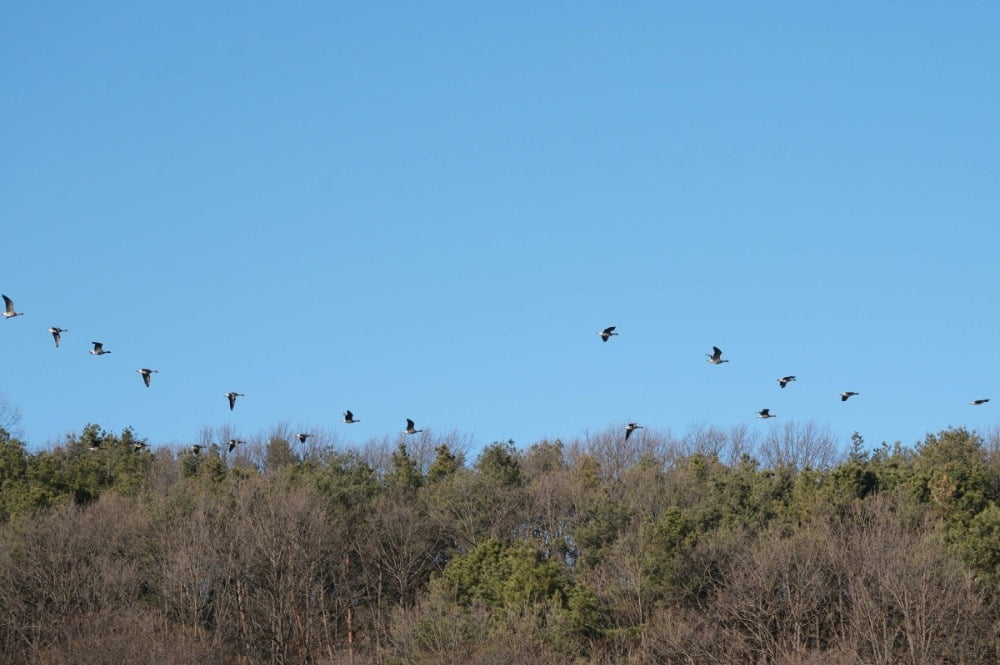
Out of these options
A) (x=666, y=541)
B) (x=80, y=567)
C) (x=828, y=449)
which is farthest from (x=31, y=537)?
(x=828, y=449)

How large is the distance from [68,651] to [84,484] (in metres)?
20.0

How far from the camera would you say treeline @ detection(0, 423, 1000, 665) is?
5109 cm

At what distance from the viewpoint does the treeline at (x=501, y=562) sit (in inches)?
2012

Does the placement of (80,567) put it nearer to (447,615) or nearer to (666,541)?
(447,615)

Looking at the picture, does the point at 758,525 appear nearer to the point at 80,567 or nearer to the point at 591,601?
the point at 591,601

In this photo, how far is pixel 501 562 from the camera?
54.3 m

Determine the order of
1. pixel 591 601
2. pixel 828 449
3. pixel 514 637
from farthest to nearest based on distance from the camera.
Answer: pixel 828 449 < pixel 591 601 < pixel 514 637

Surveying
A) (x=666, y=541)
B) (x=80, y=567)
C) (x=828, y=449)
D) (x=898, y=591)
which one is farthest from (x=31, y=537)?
(x=828, y=449)

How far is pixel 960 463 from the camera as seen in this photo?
62031mm

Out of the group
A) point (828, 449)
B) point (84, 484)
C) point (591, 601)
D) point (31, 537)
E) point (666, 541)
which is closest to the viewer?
point (591, 601)

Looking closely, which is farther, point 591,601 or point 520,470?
point 520,470

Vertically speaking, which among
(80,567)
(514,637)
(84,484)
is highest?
(84,484)

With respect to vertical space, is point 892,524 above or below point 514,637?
above

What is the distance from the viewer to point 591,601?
5262 centimetres
